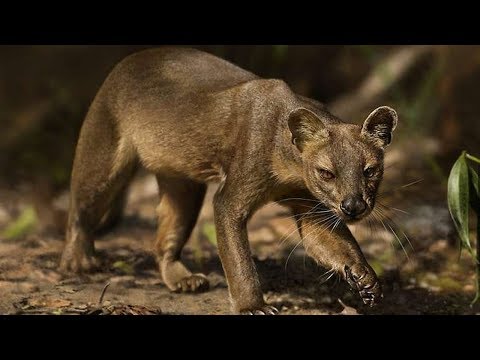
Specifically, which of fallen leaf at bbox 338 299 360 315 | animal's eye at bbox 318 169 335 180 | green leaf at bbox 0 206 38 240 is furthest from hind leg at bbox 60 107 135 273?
fallen leaf at bbox 338 299 360 315

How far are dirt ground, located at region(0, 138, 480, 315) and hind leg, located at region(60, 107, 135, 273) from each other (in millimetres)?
216

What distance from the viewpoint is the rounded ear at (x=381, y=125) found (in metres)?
6.86

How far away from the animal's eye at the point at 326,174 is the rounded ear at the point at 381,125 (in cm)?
40

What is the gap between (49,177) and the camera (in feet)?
35.7

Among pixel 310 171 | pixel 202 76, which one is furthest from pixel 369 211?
pixel 202 76

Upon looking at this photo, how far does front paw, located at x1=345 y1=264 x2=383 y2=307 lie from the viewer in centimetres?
694

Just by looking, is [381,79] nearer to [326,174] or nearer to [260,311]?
[326,174]

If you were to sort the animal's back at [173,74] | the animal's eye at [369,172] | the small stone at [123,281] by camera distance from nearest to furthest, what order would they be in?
the animal's eye at [369,172]
the animal's back at [173,74]
the small stone at [123,281]

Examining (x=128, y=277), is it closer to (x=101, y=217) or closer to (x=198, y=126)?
(x=101, y=217)

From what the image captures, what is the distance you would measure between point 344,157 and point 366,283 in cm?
97

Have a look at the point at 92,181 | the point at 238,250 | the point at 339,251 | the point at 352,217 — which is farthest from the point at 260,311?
the point at 92,181

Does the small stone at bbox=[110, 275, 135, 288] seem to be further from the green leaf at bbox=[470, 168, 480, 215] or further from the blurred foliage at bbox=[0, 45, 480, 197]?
the green leaf at bbox=[470, 168, 480, 215]

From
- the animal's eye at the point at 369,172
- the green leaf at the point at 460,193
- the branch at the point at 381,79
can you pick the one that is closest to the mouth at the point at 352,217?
the animal's eye at the point at 369,172

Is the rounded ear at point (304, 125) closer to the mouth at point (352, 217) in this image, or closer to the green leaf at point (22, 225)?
the mouth at point (352, 217)
